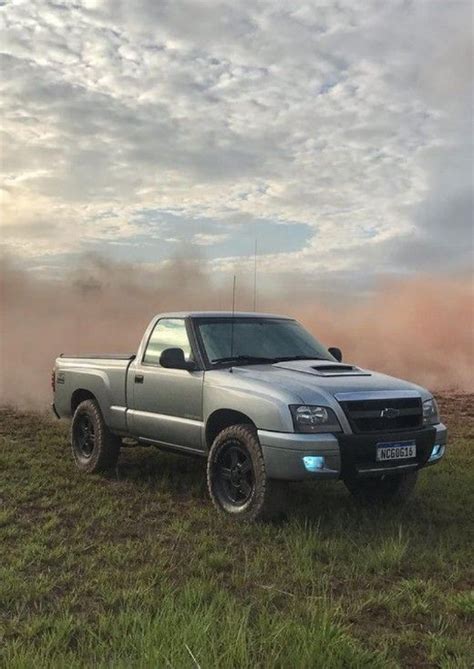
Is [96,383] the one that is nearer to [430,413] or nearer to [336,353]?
[336,353]

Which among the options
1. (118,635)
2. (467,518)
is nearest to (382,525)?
(467,518)

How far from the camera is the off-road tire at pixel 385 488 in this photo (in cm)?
681

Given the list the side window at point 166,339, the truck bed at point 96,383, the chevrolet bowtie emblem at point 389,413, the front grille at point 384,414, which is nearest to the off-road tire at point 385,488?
the front grille at point 384,414

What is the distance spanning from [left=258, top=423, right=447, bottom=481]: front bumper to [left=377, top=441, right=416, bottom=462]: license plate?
4 cm

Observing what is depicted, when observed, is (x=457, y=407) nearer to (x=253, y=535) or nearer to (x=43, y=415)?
(x=43, y=415)

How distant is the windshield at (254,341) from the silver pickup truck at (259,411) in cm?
1

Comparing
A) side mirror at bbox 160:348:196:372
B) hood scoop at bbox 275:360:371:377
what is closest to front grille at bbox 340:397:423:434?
hood scoop at bbox 275:360:371:377

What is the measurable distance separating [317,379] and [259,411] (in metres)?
0.60

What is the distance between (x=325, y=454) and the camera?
5.70 m

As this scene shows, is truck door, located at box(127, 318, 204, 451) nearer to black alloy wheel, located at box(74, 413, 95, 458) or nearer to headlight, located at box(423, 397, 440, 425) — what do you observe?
black alloy wheel, located at box(74, 413, 95, 458)

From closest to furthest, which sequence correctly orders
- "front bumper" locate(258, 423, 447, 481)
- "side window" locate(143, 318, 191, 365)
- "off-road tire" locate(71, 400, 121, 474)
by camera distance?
"front bumper" locate(258, 423, 447, 481)
"side window" locate(143, 318, 191, 365)
"off-road tire" locate(71, 400, 121, 474)

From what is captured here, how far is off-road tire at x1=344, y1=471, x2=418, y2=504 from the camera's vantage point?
6.81 metres

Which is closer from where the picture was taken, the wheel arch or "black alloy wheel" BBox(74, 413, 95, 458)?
the wheel arch

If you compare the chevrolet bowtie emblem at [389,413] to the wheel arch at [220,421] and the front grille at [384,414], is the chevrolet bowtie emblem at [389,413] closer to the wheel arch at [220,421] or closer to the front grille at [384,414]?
the front grille at [384,414]
